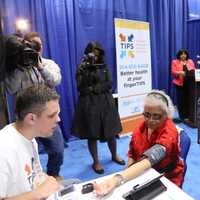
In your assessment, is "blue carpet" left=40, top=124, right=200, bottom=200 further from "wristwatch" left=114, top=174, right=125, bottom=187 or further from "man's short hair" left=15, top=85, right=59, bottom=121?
"man's short hair" left=15, top=85, right=59, bottom=121

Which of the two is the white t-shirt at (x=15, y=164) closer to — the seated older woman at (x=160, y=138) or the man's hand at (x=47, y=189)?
the man's hand at (x=47, y=189)

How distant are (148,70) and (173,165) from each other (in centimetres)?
308

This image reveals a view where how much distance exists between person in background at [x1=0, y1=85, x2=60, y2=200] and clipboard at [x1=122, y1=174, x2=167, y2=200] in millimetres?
318

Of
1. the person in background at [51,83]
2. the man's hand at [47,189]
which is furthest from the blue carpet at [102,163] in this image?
the man's hand at [47,189]

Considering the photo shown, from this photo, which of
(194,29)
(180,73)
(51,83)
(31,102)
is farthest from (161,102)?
(194,29)

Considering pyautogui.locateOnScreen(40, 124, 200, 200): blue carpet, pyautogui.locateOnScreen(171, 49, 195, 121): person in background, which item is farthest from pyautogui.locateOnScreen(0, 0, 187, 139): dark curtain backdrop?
pyautogui.locateOnScreen(40, 124, 200, 200): blue carpet

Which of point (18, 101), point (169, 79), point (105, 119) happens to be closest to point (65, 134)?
point (105, 119)

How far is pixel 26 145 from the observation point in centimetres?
122

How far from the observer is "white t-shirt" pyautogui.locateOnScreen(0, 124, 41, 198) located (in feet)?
3.54

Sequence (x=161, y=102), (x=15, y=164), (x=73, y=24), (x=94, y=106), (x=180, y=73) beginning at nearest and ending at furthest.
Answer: (x=15, y=164)
(x=161, y=102)
(x=94, y=106)
(x=73, y=24)
(x=180, y=73)

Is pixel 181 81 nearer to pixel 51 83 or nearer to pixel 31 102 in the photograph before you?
pixel 51 83

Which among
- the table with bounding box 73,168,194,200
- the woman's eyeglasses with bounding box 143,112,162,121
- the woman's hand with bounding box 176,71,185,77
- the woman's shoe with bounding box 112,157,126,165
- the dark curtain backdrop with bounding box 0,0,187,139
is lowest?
the woman's shoe with bounding box 112,157,126,165

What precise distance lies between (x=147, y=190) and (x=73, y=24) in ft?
9.92

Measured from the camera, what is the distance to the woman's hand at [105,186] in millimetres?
1158
